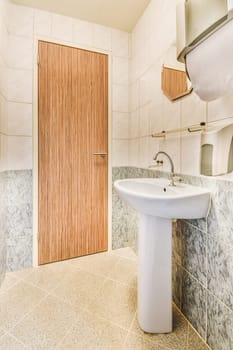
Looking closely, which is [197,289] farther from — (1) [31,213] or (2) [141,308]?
(1) [31,213]

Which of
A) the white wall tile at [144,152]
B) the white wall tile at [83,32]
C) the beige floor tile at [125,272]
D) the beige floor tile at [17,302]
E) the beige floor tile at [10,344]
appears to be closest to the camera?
the beige floor tile at [10,344]

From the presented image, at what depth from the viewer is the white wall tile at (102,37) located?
6.20 feet

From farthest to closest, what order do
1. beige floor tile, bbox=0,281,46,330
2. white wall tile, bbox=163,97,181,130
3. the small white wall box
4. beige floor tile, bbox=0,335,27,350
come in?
white wall tile, bbox=163,97,181,130 < beige floor tile, bbox=0,281,46,330 < beige floor tile, bbox=0,335,27,350 < the small white wall box

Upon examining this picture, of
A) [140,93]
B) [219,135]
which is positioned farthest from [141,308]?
[140,93]

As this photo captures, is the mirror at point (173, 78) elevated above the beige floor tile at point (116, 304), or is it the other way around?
the mirror at point (173, 78)

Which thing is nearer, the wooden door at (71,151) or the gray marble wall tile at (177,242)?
the gray marble wall tile at (177,242)

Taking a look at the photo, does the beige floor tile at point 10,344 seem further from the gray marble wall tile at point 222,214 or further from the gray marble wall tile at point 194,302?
the gray marble wall tile at point 222,214

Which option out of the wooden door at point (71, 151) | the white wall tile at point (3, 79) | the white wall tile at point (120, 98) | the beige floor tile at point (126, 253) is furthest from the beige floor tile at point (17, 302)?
the white wall tile at point (120, 98)

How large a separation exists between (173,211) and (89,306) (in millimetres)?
894

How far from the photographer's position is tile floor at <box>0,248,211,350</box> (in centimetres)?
104

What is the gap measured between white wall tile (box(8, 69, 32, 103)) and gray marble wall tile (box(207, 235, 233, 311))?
1703 mm

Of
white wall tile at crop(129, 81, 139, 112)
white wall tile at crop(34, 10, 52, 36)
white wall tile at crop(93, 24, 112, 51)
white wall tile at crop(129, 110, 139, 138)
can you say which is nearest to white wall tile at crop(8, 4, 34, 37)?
white wall tile at crop(34, 10, 52, 36)

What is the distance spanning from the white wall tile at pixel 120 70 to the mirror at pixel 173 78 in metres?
0.65

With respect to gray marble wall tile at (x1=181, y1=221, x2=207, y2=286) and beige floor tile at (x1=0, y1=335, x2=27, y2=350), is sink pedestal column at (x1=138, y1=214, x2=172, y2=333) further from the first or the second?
beige floor tile at (x1=0, y1=335, x2=27, y2=350)
